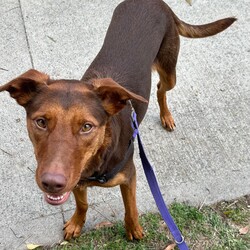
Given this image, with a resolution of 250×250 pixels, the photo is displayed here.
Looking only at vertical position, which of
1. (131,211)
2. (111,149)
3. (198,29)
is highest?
(198,29)

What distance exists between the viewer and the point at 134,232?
4008 millimetres

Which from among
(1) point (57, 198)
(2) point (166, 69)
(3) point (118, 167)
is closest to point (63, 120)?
(1) point (57, 198)

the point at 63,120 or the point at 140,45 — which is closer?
the point at 63,120

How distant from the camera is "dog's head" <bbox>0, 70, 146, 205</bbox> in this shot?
8.96 ft

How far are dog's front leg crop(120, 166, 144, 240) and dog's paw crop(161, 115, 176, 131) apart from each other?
43.5 inches

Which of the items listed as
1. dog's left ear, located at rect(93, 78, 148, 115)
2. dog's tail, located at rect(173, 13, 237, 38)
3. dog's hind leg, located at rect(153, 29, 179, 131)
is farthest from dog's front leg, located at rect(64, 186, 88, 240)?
dog's tail, located at rect(173, 13, 237, 38)

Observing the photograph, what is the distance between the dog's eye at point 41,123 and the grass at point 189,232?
4.97 ft

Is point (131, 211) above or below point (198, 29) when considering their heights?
below

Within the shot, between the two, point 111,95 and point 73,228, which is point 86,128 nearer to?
Result: point 111,95

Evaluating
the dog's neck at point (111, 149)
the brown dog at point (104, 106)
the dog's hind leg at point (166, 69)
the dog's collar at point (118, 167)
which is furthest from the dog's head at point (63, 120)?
the dog's hind leg at point (166, 69)

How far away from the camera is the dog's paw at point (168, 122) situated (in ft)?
15.7

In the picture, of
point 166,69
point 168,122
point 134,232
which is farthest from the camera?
point 168,122

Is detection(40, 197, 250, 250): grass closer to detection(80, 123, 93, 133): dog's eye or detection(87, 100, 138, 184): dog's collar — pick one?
detection(87, 100, 138, 184): dog's collar

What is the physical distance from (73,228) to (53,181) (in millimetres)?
1489
